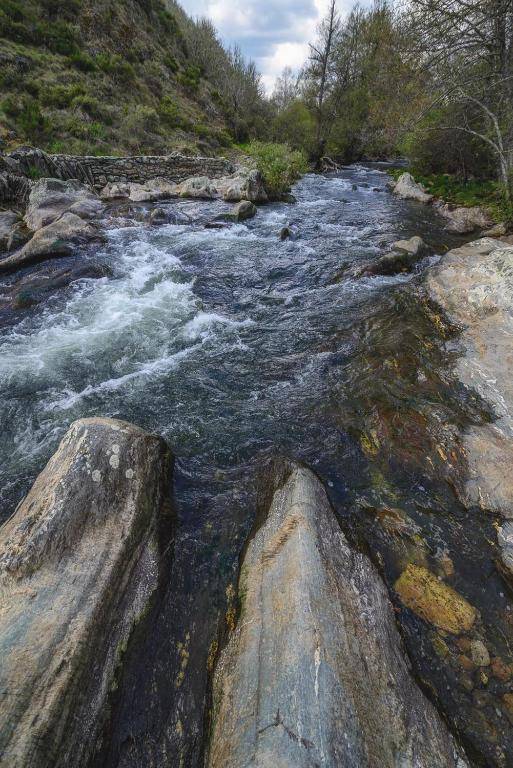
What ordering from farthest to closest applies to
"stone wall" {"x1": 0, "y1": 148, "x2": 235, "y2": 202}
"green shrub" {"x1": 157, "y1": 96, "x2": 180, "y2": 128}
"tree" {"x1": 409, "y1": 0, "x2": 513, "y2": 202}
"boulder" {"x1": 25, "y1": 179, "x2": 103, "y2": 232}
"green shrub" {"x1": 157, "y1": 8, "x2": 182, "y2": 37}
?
"green shrub" {"x1": 157, "y1": 8, "x2": 182, "y2": 37} → "green shrub" {"x1": 157, "y1": 96, "x2": 180, "y2": 128} → "stone wall" {"x1": 0, "y1": 148, "x2": 235, "y2": 202} → "boulder" {"x1": 25, "y1": 179, "x2": 103, "y2": 232} → "tree" {"x1": 409, "y1": 0, "x2": 513, "y2": 202}

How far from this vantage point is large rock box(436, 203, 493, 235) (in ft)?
35.7

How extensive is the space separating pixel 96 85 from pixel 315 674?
31172 millimetres

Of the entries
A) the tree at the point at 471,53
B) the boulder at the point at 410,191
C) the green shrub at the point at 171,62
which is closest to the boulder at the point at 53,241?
the tree at the point at 471,53

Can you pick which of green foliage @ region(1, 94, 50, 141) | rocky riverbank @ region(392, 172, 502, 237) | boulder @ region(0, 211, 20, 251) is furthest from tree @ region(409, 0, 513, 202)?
green foliage @ region(1, 94, 50, 141)

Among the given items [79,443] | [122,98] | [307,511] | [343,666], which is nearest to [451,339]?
[307,511]

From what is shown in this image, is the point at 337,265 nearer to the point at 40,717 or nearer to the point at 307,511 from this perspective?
the point at 307,511

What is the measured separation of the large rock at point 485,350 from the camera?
3355 mm

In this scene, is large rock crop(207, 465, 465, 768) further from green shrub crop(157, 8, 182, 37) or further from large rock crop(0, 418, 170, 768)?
green shrub crop(157, 8, 182, 37)

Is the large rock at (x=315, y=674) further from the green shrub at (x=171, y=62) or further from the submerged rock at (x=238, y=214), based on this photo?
the green shrub at (x=171, y=62)

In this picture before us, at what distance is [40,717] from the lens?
182 cm

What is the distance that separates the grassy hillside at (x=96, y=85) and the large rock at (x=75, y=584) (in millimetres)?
19167

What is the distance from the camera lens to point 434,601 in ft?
8.86

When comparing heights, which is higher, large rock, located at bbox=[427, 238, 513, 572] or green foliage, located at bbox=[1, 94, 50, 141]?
green foliage, located at bbox=[1, 94, 50, 141]

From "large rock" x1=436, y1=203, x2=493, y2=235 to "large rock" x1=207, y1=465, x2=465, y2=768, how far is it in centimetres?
1137
